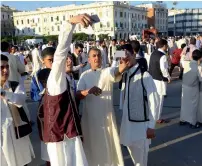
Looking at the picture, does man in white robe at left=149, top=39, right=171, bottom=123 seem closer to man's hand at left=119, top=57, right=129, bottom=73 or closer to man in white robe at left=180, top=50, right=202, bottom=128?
man in white robe at left=180, top=50, right=202, bottom=128

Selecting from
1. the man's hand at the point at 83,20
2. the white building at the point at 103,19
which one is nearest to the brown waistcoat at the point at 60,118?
the man's hand at the point at 83,20

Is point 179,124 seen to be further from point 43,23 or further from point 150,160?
point 43,23

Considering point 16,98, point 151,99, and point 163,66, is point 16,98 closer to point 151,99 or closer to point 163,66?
point 151,99

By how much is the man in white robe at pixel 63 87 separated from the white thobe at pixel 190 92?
341cm

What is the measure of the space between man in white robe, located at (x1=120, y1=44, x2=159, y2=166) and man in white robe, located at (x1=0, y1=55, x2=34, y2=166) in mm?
1202

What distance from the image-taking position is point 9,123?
2852 mm

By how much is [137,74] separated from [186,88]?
2.80 m

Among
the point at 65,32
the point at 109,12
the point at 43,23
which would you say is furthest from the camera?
the point at 43,23

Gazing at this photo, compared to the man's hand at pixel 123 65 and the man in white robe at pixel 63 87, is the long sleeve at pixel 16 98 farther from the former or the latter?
the man's hand at pixel 123 65

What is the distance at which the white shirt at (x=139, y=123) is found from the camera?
3.28 m

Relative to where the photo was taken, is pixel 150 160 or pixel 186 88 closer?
pixel 150 160

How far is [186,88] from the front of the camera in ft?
19.2

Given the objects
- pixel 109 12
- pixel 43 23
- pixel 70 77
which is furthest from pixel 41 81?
pixel 43 23

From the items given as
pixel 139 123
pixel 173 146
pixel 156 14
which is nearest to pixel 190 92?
pixel 173 146
